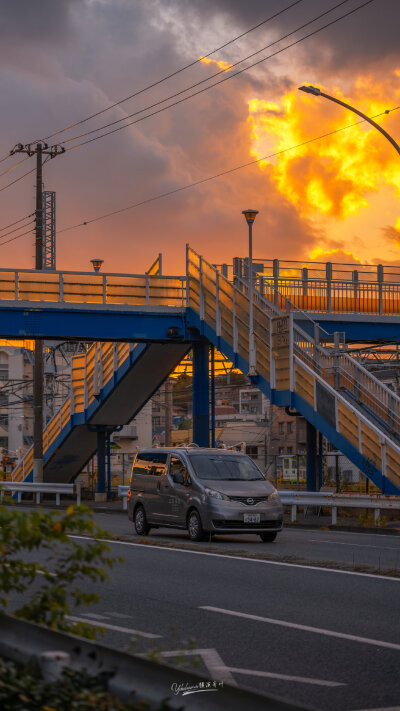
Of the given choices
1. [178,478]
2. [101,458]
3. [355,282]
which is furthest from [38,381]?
[178,478]

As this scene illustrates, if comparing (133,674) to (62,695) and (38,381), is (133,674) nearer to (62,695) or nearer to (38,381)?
(62,695)

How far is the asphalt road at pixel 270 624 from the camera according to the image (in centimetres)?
785

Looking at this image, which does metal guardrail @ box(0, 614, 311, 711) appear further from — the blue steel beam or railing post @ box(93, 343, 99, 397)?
railing post @ box(93, 343, 99, 397)

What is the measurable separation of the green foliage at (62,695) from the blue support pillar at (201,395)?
110ft

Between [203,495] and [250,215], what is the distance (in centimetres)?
1588

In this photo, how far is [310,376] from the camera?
3136 cm

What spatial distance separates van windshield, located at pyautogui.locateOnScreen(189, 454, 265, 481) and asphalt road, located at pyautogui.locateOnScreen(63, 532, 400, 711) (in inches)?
222

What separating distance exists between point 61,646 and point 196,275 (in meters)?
33.1

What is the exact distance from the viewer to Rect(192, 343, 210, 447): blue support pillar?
3878 cm

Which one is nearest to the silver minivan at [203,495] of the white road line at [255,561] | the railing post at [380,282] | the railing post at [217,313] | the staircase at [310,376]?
the white road line at [255,561]

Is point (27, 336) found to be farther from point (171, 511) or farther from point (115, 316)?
point (171, 511)

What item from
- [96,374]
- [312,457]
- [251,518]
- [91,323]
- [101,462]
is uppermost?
[91,323]

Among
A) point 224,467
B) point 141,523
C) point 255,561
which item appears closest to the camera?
point 255,561

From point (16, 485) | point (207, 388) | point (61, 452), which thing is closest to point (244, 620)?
point (207, 388)
